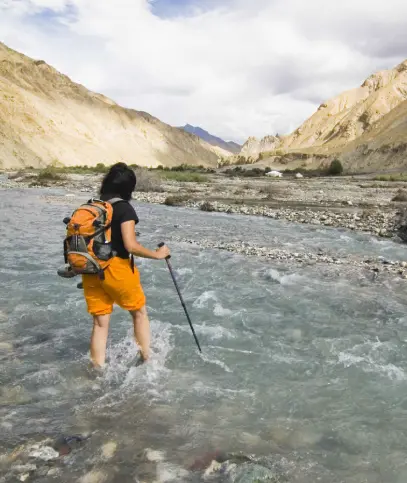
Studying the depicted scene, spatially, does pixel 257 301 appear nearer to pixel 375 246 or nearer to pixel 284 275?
pixel 284 275

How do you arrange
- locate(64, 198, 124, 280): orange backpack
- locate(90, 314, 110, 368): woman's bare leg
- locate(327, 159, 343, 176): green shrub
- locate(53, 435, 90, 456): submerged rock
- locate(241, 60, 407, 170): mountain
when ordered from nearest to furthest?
1. locate(53, 435, 90, 456): submerged rock
2. locate(64, 198, 124, 280): orange backpack
3. locate(90, 314, 110, 368): woman's bare leg
4. locate(327, 159, 343, 176): green shrub
5. locate(241, 60, 407, 170): mountain

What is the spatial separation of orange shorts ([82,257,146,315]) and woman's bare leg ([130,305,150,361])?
0.18 m

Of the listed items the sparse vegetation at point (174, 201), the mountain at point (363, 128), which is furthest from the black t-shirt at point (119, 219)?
the mountain at point (363, 128)

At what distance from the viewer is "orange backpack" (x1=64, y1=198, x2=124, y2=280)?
18.0 ft

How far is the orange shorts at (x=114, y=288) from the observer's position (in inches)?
231

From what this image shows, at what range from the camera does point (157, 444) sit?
4977 millimetres

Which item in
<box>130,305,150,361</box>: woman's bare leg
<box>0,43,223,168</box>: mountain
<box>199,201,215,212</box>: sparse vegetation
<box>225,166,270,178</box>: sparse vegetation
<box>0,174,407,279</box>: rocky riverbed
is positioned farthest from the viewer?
<box>0,43,223,168</box>: mountain

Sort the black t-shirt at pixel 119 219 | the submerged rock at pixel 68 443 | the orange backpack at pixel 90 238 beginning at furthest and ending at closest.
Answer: the black t-shirt at pixel 119 219
the orange backpack at pixel 90 238
the submerged rock at pixel 68 443

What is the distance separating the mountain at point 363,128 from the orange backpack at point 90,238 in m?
83.3

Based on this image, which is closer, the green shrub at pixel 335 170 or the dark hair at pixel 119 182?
the dark hair at pixel 119 182

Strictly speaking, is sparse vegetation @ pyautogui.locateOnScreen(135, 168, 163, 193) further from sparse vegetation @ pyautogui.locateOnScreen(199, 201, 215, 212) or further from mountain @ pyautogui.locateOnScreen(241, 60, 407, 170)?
mountain @ pyautogui.locateOnScreen(241, 60, 407, 170)

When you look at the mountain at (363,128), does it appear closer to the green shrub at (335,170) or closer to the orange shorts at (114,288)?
the green shrub at (335,170)

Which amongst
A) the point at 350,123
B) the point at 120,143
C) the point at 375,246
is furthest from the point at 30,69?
the point at 375,246

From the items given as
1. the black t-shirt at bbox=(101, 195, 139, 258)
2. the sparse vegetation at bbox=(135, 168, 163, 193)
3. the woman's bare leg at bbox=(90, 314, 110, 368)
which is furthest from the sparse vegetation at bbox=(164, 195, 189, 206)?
the black t-shirt at bbox=(101, 195, 139, 258)
